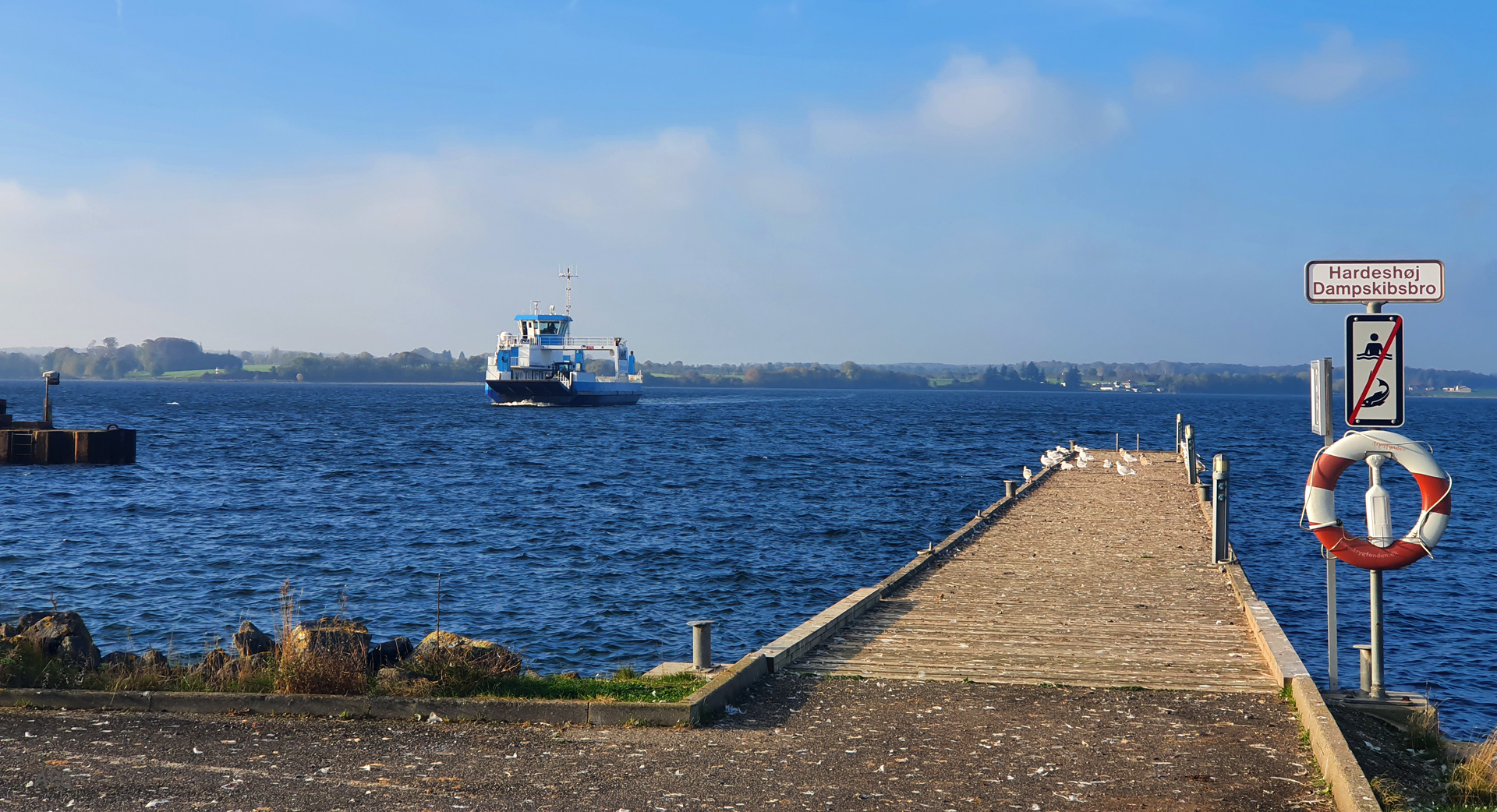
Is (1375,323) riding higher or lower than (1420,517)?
higher

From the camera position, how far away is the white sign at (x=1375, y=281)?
24.3 feet

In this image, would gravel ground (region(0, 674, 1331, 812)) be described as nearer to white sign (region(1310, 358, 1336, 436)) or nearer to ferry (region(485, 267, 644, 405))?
white sign (region(1310, 358, 1336, 436))

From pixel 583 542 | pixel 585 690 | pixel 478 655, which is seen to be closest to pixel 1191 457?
pixel 583 542

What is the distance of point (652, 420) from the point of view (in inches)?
3656

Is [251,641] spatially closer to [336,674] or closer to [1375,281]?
[336,674]

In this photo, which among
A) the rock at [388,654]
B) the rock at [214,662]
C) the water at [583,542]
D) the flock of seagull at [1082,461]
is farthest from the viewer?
the flock of seagull at [1082,461]

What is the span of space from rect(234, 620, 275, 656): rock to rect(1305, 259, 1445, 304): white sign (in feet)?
30.4

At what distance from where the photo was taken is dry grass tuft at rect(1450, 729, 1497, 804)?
6.25 metres

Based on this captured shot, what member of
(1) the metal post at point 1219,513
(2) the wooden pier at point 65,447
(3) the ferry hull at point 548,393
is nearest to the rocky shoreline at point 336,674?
(1) the metal post at point 1219,513

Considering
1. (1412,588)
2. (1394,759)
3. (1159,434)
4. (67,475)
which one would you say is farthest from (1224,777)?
(1159,434)

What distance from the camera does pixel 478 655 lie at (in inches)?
325

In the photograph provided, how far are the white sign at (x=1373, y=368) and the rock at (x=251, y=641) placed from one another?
9.23 meters

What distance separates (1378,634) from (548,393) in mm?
96263

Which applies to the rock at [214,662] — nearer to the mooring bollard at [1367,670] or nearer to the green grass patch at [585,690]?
the green grass patch at [585,690]
